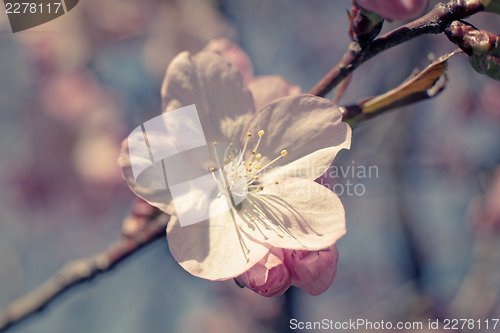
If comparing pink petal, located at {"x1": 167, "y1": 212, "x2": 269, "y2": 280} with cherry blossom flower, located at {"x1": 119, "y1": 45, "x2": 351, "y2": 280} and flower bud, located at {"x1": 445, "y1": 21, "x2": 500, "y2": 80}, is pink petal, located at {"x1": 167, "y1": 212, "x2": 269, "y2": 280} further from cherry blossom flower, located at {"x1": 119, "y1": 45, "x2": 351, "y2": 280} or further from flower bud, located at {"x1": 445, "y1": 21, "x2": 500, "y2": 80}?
flower bud, located at {"x1": 445, "y1": 21, "x2": 500, "y2": 80}

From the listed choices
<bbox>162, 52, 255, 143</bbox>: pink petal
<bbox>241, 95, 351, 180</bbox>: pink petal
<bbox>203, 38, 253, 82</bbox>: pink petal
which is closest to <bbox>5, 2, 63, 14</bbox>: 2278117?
<bbox>203, 38, 253, 82</bbox>: pink petal

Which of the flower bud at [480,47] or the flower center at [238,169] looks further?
the flower center at [238,169]

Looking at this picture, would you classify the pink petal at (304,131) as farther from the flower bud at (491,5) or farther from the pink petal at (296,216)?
Answer: the flower bud at (491,5)

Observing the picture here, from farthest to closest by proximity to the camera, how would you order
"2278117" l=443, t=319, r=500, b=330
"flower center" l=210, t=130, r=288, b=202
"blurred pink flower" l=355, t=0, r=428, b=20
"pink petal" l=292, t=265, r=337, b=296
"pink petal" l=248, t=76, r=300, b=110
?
"2278117" l=443, t=319, r=500, b=330 < "pink petal" l=248, t=76, r=300, b=110 < "flower center" l=210, t=130, r=288, b=202 < "pink petal" l=292, t=265, r=337, b=296 < "blurred pink flower" l=355, t=0, r=428, b=20

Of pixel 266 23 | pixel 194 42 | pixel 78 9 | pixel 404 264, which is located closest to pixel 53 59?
pixel 78 9

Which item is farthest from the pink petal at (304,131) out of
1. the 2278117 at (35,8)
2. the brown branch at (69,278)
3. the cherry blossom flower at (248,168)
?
the 2278117 at (35,8)

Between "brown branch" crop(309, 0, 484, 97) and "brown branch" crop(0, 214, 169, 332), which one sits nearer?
"brown branch" crop(309, 0, 484, 97)
